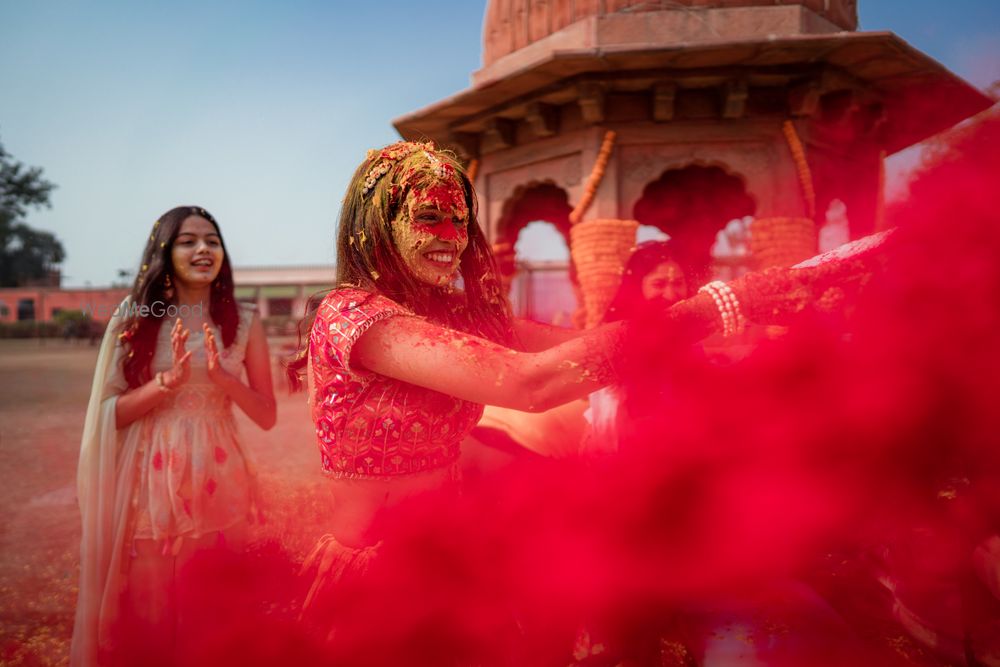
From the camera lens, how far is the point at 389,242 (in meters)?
1.70

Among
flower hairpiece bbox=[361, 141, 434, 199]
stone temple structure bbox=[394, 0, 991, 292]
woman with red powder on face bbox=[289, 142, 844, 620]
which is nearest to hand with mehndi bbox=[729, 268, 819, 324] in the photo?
woman with red powder on face bbox=[289, 142, 844, 620]

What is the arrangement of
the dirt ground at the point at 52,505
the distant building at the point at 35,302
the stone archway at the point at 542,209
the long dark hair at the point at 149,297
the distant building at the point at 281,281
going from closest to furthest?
the long dark hair at the point at 149,297 < the dirt ground at the point at 52,505 < the stone archway at the point at 542,209 < the distant building at the point at 35,302 < the distant building at the point at 281,281

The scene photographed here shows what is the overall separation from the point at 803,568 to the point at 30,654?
3938mm

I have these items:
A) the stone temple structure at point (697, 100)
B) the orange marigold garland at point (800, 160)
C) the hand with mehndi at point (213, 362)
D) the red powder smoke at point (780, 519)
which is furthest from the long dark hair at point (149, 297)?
the orange marigold garland at point (800, 160)

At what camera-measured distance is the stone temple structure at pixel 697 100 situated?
4902 millimetres

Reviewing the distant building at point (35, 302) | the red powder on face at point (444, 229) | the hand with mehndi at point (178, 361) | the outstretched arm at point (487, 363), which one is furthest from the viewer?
the distant building at point (35, 302)

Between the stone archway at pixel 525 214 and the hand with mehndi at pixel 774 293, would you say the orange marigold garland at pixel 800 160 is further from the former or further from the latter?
the hand with mehndi at pixel 774 293

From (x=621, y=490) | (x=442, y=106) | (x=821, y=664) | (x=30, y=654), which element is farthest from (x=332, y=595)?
(x=442, y=106)

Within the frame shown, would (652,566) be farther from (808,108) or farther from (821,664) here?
(808,108)

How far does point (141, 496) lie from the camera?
2938 mm

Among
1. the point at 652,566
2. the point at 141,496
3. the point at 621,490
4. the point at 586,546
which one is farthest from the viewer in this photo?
the point at 141,496

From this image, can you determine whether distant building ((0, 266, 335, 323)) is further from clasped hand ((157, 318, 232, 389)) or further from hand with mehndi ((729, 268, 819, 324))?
hand with mehndi ((729, 268, 819, 324))

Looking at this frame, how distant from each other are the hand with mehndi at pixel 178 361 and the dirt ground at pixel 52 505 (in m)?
0.56

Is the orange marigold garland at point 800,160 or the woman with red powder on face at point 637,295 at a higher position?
the orange marigold garland at point 800,160
